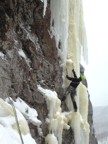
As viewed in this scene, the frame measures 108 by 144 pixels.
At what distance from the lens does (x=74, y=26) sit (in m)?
12.7

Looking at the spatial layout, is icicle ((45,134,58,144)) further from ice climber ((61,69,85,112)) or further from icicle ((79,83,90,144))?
icicle ((79,83,90,144))

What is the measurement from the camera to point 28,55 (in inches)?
422

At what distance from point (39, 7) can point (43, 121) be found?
302 cm

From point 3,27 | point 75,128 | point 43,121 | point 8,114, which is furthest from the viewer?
point 75,128

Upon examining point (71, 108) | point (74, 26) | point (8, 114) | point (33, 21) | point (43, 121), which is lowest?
point (8, 114)

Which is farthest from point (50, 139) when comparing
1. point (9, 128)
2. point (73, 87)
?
point (9, 128)

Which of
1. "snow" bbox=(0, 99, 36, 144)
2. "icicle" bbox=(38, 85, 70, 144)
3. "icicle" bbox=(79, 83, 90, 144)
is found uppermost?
"icicle" bbox=(79, 83, 90, 144)

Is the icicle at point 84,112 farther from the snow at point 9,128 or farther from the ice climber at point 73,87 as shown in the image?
the snow at point 9,128

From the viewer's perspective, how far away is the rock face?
9508mm

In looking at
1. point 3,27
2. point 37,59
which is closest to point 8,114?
point 3,27

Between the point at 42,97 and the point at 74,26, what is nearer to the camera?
the point at 42,97

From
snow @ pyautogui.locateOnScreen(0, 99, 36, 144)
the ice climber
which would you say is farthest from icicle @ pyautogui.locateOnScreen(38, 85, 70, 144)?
snow @ pyautogui.locateOnScreen(0, 99, 36, 144)

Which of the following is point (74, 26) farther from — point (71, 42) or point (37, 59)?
point (37, 59)

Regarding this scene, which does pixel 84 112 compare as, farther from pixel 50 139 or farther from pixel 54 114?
pixel 50 139
